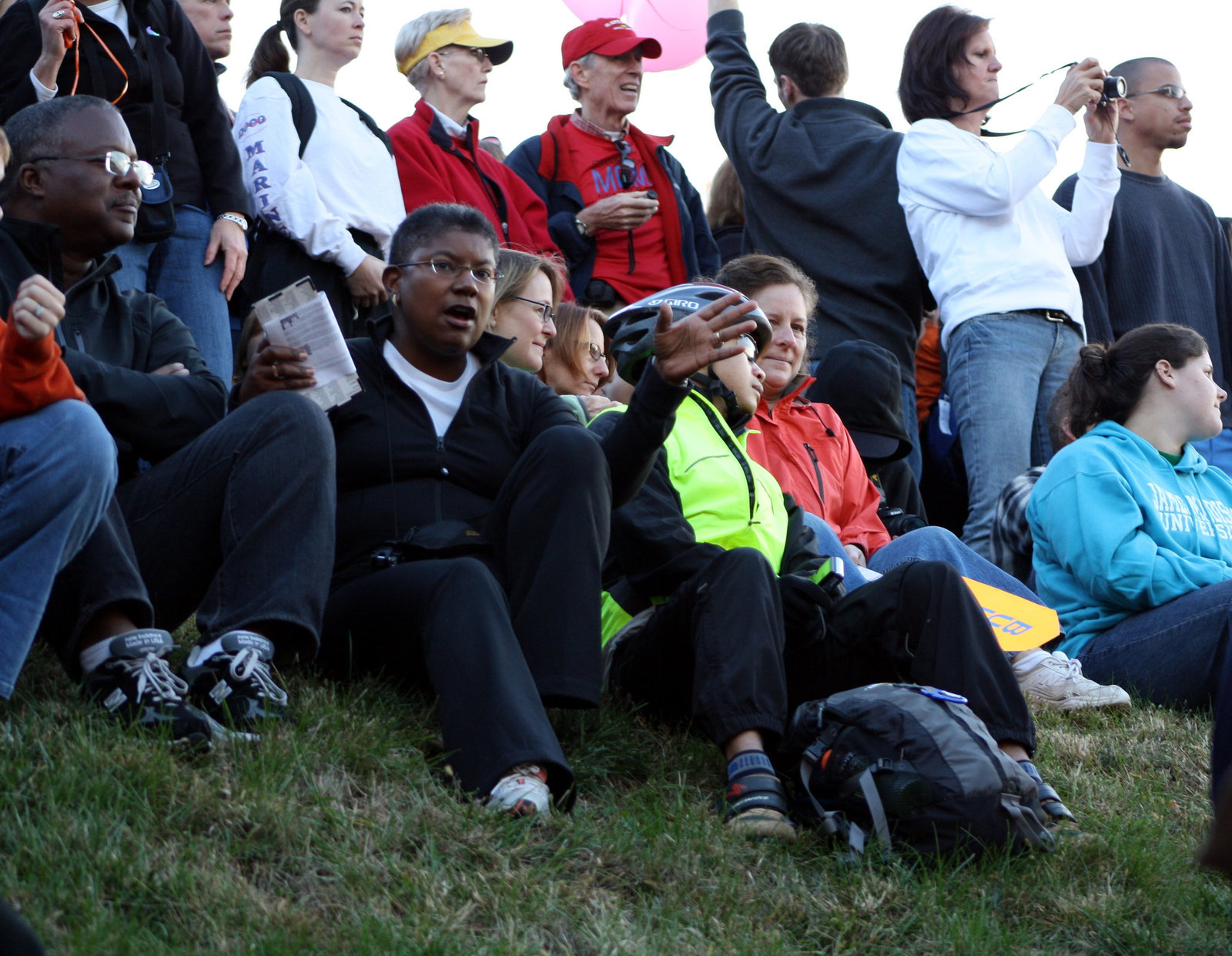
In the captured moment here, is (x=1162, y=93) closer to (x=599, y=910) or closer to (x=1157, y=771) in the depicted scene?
(x=1157, y=771)

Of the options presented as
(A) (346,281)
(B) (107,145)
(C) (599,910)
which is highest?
(B) (107,145)

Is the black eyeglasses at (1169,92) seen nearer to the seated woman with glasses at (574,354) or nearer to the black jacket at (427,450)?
the seated woman with glasses at (574,354)

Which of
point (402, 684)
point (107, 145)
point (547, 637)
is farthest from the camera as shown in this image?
point (107, 145)

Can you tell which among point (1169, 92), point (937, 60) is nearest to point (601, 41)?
point (937, 60)

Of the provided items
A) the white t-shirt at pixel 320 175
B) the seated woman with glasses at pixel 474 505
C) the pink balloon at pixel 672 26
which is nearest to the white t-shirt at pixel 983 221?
the pink balloon at pixel 672 26

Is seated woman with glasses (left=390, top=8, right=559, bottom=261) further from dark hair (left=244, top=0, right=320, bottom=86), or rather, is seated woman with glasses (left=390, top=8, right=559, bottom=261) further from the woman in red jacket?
the woman in red jacket

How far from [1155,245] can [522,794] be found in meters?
5.31

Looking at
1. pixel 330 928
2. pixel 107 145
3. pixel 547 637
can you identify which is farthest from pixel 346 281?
pixel 330 928

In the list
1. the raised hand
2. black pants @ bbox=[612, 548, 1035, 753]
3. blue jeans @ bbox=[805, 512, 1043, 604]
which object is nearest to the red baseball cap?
blue jeans @ bbox=[805, 512, 1043, 604]

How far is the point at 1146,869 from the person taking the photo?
352cm

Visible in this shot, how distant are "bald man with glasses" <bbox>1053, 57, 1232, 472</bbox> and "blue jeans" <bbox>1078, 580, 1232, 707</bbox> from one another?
2.39 m

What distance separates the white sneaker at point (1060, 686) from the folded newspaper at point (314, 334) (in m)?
2.52

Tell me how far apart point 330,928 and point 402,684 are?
115 cm

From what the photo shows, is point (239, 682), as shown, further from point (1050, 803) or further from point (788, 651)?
point (1050, 803)
